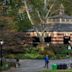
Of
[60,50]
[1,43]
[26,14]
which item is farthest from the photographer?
[26,14]

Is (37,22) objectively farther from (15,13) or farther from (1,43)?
(1,43)

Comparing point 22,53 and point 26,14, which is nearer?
point 22,53

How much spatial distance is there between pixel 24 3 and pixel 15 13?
2862mm

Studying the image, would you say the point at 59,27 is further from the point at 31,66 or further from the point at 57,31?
the point at 31,66

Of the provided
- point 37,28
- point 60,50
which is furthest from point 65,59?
point 37,28

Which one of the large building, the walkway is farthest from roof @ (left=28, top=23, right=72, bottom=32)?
the walkway

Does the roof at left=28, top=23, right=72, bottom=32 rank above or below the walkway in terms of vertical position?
above

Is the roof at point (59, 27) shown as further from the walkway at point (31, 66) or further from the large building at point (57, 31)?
the walkway at point (31, 66)

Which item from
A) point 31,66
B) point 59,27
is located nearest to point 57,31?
point 59,27

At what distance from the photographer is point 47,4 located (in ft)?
232

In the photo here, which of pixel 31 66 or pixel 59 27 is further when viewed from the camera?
pixel 59 27

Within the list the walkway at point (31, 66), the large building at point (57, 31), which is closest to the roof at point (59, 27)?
the large building at point (57, 31)

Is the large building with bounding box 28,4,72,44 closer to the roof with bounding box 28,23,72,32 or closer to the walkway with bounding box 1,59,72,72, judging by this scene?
the roof with bounding box 28,23,72,32

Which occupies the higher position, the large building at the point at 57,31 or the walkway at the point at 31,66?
the large building at the point at 57,31
